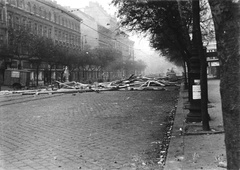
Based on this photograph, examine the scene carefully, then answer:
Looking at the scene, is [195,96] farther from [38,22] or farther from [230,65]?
[38,22]

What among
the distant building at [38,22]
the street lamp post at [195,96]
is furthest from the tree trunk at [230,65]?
the distant building at [38,22]

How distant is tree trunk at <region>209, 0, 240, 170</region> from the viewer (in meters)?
2.35

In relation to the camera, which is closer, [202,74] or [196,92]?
[202,74]

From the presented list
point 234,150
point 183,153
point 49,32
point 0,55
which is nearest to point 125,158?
point 183,153

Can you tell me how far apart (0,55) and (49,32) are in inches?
941

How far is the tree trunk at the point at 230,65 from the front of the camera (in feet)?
7.72

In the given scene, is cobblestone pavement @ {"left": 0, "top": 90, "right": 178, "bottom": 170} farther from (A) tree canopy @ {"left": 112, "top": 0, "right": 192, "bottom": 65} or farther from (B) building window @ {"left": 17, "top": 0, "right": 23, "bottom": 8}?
(B) building window @ {"left": 17, "top": 0, "right": 23, "bottom": 8}

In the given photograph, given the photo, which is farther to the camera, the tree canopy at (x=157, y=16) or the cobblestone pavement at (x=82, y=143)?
the tree canopy at (x=157, y=16)

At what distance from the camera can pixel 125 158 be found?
185 inches

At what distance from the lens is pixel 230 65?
2404 millimetres

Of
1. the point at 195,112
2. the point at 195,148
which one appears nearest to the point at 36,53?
the point at 195,112

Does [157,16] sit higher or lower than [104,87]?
higher

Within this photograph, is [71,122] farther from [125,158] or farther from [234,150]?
[234,150]

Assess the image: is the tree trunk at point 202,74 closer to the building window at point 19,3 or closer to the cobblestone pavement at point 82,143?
the cobblestone pavement at point 82,143
